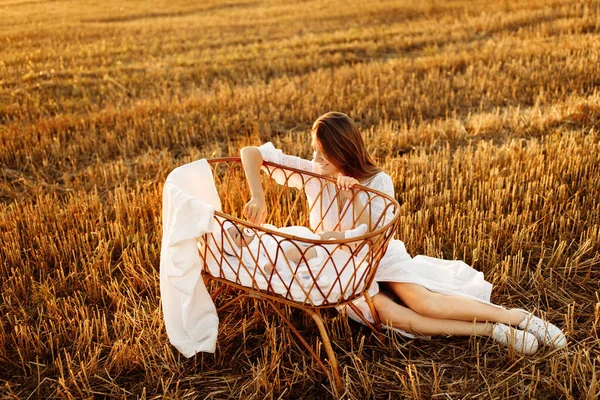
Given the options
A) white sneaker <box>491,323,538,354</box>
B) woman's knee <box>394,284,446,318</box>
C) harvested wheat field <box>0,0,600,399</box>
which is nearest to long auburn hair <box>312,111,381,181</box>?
woman's knee <box>394,284,446,318</box>

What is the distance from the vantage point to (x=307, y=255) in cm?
268

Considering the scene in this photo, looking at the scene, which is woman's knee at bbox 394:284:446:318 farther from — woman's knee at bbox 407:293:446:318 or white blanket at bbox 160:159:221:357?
white blanket at bbox 160:159:221:357

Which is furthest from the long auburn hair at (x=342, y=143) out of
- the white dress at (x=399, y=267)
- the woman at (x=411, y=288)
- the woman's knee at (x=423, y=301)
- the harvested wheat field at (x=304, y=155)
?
the harvested wheat field at (x=304, y=155)

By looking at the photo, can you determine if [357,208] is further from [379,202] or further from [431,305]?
[431,305]

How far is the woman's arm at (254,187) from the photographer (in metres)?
2.84

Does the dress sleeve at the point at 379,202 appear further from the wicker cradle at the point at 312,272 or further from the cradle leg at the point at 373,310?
the cradle leg at the point at 373,310

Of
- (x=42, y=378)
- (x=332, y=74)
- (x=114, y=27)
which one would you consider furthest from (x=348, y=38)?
(x=42, y=378)

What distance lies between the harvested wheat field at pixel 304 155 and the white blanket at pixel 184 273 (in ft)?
0.72

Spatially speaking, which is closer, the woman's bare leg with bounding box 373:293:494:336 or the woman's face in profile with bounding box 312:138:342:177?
the woman's bare leg with bounding box 373:293:494:336

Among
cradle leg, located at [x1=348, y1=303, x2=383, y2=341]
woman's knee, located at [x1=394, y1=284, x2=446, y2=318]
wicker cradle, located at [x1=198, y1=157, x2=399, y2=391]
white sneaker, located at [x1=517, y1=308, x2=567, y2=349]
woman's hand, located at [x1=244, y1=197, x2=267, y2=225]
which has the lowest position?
white sneaker, located at [x1=517, y1=308, x2=567, y2=349]

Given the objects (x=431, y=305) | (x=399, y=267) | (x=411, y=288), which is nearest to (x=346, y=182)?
(x=399, y=267)

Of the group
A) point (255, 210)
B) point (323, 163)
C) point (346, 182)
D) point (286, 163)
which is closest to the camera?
point (346, 182)

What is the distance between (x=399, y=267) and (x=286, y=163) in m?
0.83

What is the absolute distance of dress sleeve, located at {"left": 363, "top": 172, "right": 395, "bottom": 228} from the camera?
2.88m
